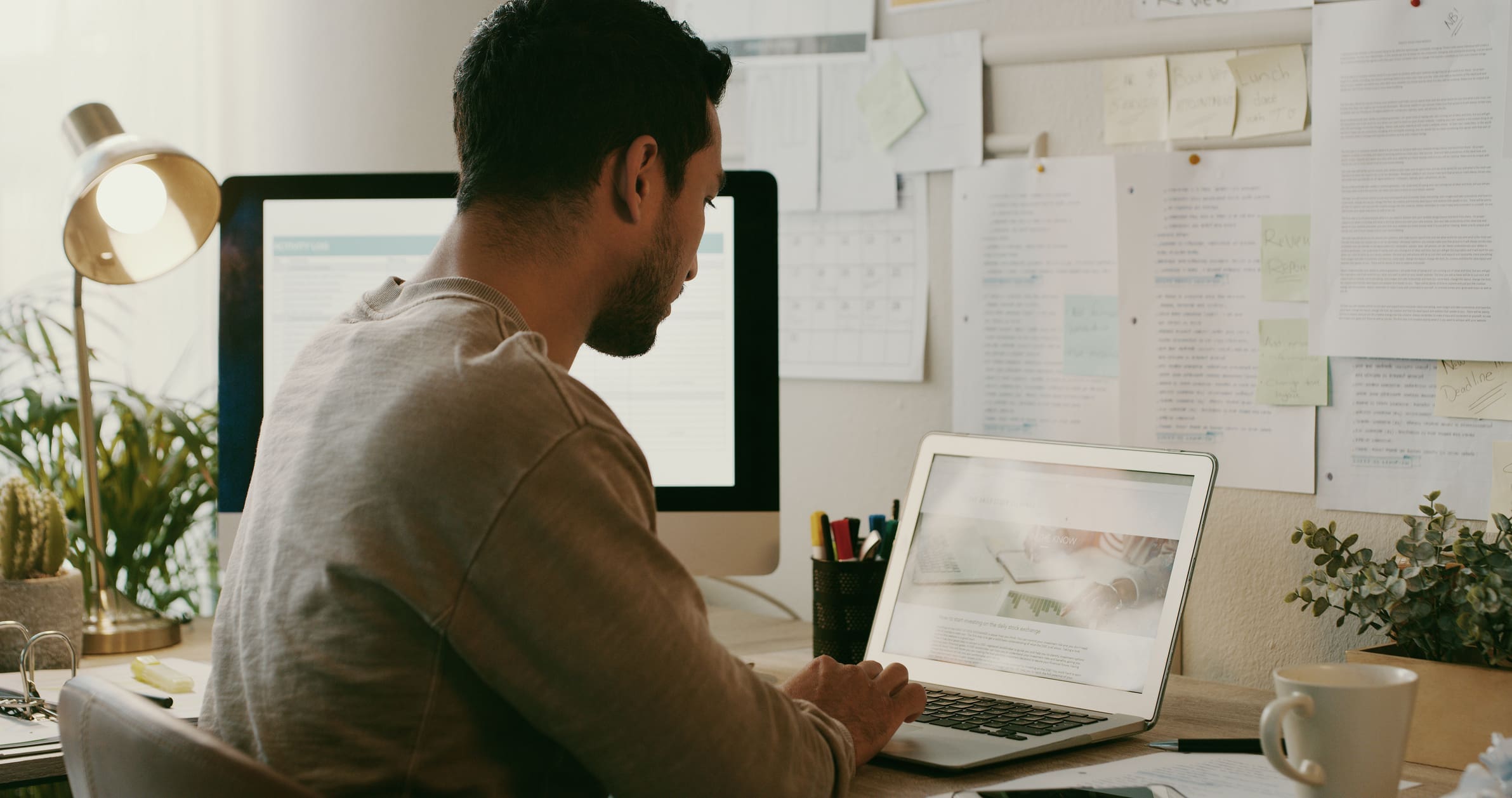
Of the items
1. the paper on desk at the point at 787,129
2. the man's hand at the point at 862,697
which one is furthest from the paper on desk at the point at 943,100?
the man's hand at the point at 862,697

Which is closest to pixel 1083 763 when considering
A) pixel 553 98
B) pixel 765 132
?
pixel 553 98

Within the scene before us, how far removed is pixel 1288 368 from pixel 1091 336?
7.7 inches

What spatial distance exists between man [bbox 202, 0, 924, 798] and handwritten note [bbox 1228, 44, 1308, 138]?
28.1 inches

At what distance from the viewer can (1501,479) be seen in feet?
3.54

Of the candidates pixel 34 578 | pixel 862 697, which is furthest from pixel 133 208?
pixel 862 697

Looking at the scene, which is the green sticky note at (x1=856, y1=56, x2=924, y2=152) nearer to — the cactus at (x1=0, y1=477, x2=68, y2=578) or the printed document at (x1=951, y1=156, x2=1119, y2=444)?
the printed document at (x1=951, y1=156, x2=1119, y2=444)

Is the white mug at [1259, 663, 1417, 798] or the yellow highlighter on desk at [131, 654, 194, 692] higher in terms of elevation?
the white mug at [1259, 663, 1417, 798]

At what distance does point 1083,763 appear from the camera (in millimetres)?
919

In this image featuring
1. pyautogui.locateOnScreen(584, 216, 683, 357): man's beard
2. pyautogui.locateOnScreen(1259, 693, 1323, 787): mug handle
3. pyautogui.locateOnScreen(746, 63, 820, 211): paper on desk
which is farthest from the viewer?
pyautogui.locateOnScreen(746, 63, 820, 211): paper on desk

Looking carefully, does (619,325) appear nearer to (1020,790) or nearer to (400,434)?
(400,434)

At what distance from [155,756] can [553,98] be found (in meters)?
0.47

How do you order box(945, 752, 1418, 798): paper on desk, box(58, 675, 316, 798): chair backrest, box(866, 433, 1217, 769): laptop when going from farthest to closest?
box(866, 433, 1217, 769): laptop → box(945, 752, 1418, 798): paper on desk → box(58, 675, 316, 798): chair backrest

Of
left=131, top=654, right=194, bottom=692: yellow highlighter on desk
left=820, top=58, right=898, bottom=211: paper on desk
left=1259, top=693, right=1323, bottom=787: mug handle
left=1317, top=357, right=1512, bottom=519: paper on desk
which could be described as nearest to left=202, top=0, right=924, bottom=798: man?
left=1259, top=693, right=1323, bottom=787: mug handle

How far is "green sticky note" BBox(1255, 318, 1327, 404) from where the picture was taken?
1160 mm
